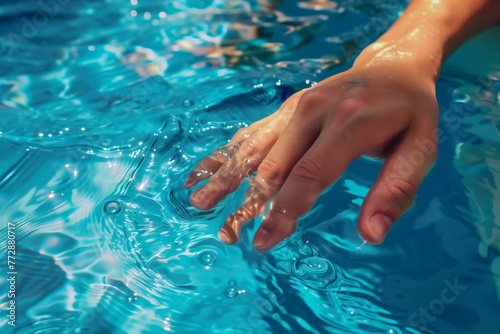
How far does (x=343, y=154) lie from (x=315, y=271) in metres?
0.34

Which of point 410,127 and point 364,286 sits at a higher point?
point 410,127

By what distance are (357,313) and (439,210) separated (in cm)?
39

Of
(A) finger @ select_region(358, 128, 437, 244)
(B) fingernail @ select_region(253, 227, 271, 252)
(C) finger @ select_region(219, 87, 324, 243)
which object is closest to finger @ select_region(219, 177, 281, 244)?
(C) finger @ select_region(219, 87, 324, 243)

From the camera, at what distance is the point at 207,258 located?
134cm

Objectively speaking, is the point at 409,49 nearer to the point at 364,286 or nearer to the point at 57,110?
the point at 364,286

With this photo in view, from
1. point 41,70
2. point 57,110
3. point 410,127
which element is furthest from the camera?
point 41,70

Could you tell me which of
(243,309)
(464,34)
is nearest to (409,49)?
(464,34)

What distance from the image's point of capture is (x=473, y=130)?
1.64 m

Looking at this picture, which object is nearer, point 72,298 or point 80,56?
point 72,298

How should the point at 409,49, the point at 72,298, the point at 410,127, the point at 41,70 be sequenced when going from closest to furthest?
the point at 410,127
the point at 72,298
the point at 409,49
the point at 41,70

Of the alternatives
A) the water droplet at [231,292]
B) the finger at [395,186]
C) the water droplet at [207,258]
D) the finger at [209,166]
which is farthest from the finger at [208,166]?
the finger at [395,186]

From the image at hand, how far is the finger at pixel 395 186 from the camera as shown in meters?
1.02

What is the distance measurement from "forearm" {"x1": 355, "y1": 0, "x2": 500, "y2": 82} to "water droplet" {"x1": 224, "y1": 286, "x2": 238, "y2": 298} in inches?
24.9

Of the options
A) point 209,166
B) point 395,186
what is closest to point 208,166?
point 209,166
